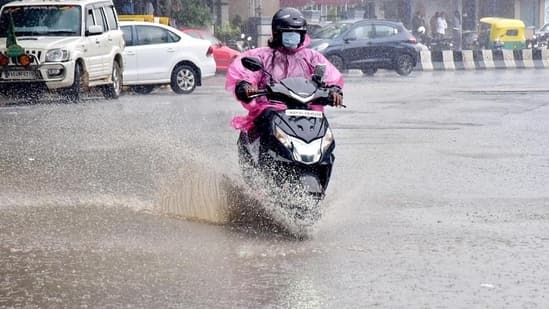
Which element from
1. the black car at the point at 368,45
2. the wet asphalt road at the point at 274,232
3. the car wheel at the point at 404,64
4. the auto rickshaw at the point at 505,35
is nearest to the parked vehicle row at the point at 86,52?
the wet asphalt road at the point at 274,232

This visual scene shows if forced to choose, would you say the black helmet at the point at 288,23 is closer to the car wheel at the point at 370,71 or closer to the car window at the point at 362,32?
the car window at the point at 362,32

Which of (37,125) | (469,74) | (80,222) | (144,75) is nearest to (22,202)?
(80,222)

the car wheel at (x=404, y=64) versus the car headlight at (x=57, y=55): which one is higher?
the car headlight at (x=57, y=55)

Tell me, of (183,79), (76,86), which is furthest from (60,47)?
(183,79)

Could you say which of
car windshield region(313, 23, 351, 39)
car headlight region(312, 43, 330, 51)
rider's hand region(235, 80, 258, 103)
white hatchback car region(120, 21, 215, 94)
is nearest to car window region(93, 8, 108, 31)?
white hatchback car region(120, 21, 215, 94)

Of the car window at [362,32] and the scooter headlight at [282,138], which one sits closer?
the scooter headlight at [282,138]

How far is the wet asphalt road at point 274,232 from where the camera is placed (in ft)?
22.2

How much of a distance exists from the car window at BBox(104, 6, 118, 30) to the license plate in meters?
2.90

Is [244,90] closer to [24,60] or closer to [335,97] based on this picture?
[335,97]

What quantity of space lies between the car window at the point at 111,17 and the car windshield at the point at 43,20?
4.00 ft

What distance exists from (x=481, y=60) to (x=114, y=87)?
56.9 ft

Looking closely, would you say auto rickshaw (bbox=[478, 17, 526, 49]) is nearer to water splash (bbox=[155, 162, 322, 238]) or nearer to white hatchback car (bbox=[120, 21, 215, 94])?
white hatchback car (bbox=[120, 21, 215, 94])

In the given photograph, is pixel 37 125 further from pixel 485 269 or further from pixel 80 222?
pixel 485 269

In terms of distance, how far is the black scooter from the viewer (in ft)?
27.7
